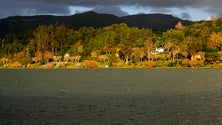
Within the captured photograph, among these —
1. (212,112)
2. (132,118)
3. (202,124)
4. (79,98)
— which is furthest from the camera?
(79,98)

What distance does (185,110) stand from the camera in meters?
50.3

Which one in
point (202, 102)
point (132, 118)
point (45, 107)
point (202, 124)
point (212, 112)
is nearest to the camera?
point (202, 124)

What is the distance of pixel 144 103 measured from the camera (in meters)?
56.5

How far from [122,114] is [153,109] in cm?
565

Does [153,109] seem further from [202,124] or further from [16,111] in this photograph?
[16,111]

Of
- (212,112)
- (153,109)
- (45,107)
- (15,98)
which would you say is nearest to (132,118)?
(153,109)

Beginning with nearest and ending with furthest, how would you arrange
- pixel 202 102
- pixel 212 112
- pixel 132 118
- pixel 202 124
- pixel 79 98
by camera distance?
pixel 202 124 < pixel 132 118 < pixel 212 112 < pixel 202 102 < pixel 79 98

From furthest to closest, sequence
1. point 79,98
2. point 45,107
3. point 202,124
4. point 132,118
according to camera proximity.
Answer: point 79,98 < point 45,107 < point 132,118 < point 202,124

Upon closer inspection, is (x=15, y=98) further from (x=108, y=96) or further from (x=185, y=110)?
(x=185, y=110)

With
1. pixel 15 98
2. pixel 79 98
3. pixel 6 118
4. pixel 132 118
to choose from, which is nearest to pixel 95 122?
pixel 132 118

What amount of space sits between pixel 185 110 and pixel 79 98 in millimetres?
20266

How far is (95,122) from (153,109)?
11373 mm

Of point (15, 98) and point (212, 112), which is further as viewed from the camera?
point (15, 98)

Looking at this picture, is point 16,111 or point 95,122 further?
point 16,111
